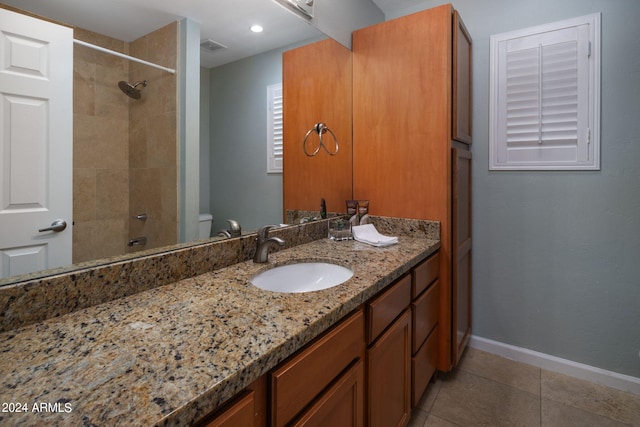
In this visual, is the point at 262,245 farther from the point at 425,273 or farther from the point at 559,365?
the point at 559,365

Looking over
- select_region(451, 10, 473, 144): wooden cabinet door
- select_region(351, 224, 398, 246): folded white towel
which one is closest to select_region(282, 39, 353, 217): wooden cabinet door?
select_region(351, 224, 398, 246): folded white towel

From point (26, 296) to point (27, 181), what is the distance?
271 millimetres

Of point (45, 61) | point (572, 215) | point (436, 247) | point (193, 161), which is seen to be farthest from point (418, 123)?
point (45, 61)

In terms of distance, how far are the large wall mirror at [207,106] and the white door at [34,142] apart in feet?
0.09

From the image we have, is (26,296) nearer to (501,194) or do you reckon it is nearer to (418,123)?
(418,123)

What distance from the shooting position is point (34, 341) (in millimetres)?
697

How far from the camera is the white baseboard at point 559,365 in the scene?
1858mm

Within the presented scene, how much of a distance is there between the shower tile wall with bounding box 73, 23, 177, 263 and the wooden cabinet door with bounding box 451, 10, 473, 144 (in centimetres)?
145

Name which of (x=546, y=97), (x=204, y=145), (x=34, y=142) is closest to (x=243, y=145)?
(x=204, y=145)

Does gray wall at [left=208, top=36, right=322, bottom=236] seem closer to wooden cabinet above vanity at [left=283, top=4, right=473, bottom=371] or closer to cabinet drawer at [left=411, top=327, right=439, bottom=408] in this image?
wooden cabinet above vanity at [left=283, top=4, right=473, bottom=371]

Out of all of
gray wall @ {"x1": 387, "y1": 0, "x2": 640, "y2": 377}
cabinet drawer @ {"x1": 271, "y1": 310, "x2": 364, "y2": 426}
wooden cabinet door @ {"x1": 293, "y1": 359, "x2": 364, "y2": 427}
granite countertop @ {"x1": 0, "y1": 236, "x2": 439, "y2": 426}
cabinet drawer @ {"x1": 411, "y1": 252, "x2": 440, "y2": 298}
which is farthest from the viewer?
gray wall @ {"x1": 387, "y1": 0, "x2": 640, "y2": 377}

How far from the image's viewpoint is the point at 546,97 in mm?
1962

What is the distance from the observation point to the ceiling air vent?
1218 mm

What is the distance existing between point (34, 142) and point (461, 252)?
1.99 meters
